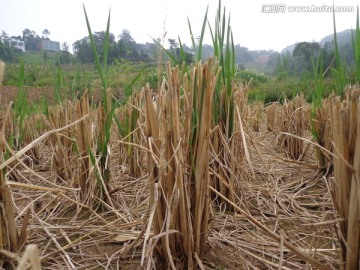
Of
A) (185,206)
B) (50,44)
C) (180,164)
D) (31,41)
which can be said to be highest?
(31,41)

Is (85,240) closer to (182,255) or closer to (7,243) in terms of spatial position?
(7,243)

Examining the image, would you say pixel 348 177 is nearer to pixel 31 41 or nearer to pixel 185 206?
pixel 185 206

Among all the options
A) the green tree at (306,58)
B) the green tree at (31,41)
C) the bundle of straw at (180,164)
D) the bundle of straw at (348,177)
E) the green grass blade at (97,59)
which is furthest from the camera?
the green tree at (31,41)

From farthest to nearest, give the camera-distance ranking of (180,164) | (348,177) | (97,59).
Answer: (97,59)
(180,164)
(348,177)

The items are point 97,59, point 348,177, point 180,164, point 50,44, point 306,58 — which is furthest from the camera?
point 306,58

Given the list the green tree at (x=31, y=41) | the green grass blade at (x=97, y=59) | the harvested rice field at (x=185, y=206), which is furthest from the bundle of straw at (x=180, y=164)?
the green tree at (x=31, y=41)

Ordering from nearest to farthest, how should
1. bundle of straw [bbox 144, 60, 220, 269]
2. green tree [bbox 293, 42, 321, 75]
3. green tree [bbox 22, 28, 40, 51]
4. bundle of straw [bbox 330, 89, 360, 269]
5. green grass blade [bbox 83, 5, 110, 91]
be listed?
bundle of straw [bbox 330, 89, 360, 269]
bundle of straw [bbox 144, 60, 220, 269]
green grass blade [bbox 83, 5, 110, 91]
green tree [bbox 293, 42, 321, 75]
green tree [bbox 22, 28, 40, 51]

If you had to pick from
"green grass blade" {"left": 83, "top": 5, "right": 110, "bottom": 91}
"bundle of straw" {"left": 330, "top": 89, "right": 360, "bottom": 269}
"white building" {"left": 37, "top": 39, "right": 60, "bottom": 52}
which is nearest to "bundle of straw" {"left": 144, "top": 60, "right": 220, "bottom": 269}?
"bundle of straw" {"left": 330, "top": 89, "right": 360, "bottom": 269}

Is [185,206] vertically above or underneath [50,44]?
underneath

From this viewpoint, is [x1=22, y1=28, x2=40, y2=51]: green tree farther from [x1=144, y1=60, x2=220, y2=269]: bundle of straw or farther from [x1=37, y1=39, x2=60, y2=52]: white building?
[x1=144, y1=60, x2=220, y2=269]: bundle of straw

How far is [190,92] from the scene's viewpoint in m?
0.72

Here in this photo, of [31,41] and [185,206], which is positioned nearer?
[185,206]

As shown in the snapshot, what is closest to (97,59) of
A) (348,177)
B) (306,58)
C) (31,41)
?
(348,177)

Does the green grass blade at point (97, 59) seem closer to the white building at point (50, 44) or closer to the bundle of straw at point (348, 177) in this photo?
the white building at point (50, 44)
